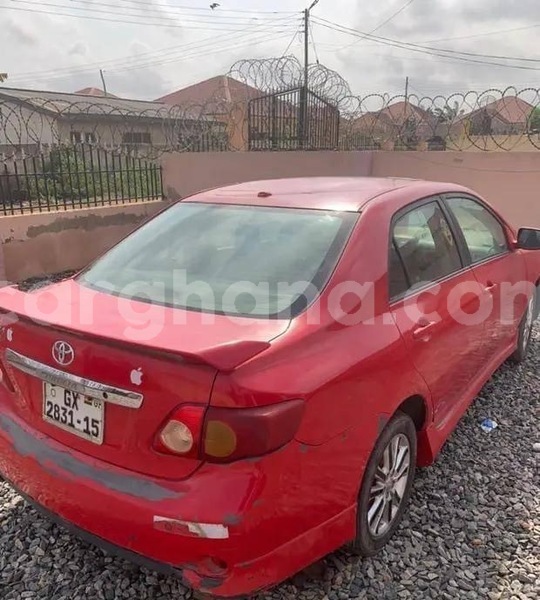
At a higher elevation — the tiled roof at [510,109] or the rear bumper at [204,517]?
the tiled roof at [510,109]

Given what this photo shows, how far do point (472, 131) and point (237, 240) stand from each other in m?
7.72

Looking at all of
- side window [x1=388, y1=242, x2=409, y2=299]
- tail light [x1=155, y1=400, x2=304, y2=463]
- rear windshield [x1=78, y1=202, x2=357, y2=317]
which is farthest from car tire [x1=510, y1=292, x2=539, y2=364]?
tail light [x1=155, y1=400, x2=304, y2=463]

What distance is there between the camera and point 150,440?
1786mm

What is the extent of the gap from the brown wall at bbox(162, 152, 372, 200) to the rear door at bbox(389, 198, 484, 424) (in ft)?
22.9

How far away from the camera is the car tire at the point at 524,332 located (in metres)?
4.41

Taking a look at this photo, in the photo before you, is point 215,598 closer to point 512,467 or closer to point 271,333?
point 271,333

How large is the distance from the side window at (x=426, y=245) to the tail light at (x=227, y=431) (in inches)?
44.6

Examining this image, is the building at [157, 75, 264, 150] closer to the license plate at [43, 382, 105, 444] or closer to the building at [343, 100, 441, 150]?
the building at [343, 100, 441, 150]

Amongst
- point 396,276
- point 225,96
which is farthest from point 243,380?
point 225,96

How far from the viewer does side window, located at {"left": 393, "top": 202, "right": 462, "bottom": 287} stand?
260cm

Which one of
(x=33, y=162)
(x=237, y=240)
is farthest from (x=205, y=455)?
(x=33, y=162)

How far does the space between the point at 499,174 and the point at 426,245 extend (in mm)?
6653

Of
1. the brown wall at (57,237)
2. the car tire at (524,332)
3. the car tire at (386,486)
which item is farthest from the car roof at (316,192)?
the brown wall at (57,237)

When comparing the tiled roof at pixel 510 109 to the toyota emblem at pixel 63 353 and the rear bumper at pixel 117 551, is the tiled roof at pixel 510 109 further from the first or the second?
the rear bumper at pixel 117 551
